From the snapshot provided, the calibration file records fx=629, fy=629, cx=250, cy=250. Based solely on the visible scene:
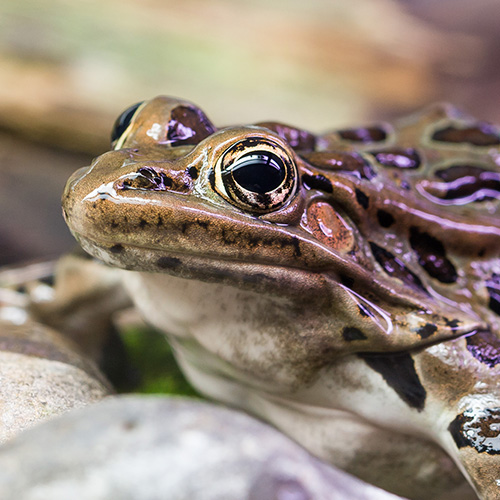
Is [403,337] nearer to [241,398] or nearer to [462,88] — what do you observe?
[241,398]

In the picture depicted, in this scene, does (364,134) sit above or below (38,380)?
above

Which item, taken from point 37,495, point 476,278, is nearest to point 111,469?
point 37,495

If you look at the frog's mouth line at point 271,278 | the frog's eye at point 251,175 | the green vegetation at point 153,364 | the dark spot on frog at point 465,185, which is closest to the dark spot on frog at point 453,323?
the frog's mouth line at point 271,278

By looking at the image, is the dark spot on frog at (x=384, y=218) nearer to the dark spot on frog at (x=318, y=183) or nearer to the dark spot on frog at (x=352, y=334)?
the dark spot on frog at (x=318, y=183)

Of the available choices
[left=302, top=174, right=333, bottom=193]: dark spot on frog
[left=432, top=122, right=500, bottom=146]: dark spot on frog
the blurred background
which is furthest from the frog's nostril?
the blurred background

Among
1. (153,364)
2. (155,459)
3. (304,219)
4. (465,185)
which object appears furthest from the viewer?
(153,364)

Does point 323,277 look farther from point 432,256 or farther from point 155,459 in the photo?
point 155,459

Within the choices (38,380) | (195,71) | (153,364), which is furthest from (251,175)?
(195,71)
